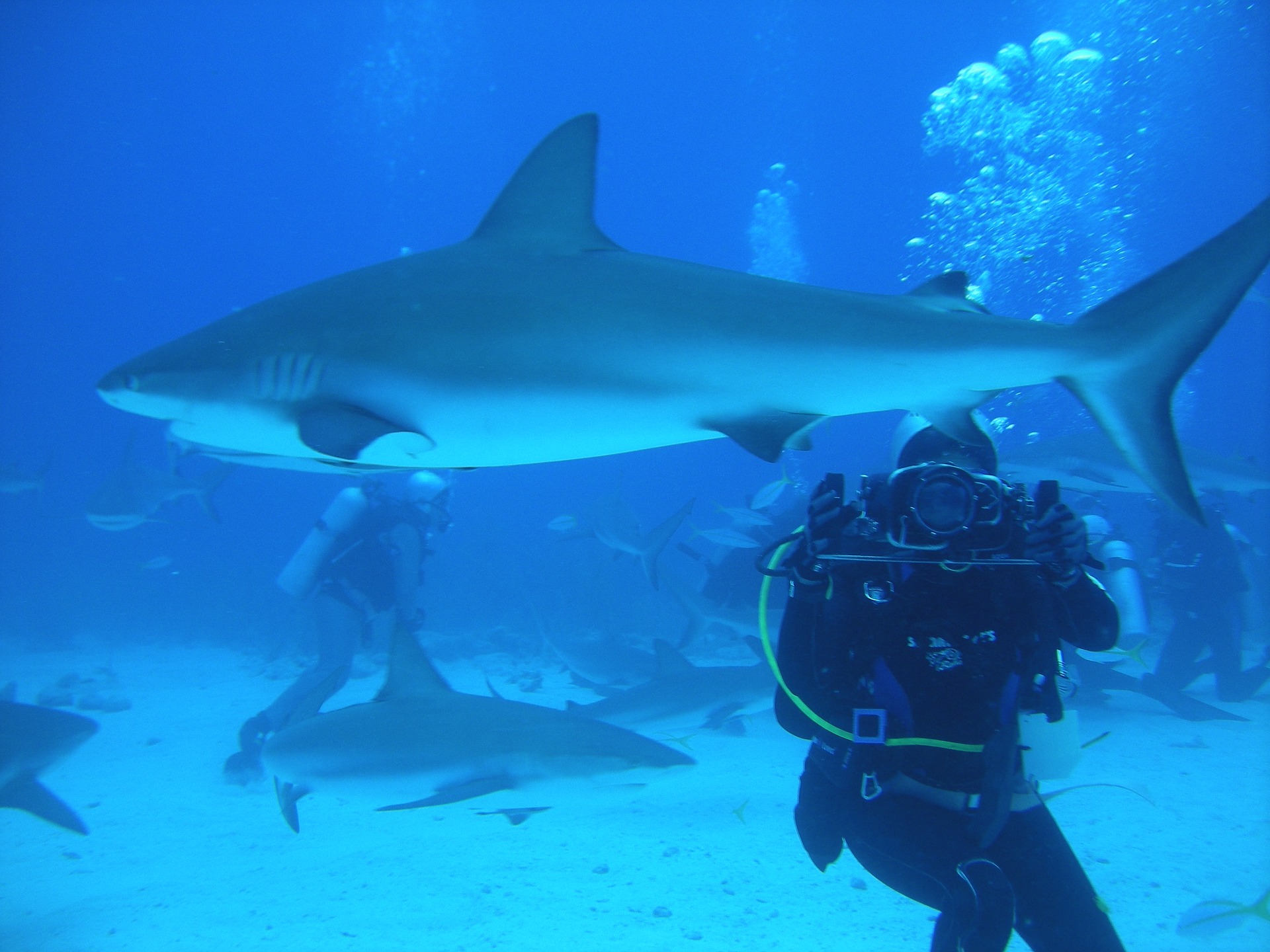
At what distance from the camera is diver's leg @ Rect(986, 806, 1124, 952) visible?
7.84 feet

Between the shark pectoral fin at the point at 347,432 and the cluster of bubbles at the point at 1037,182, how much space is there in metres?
31.7

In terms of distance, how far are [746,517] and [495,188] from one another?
215 feet

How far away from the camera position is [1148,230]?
42562 millimetres

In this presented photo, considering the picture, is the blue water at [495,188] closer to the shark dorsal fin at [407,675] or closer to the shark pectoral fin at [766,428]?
the shark dorsal fin at [407,675]

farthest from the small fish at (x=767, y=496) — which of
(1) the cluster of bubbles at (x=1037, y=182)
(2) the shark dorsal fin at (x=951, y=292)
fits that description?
(1) the cluster of bubbles at (x=1037, y=182)

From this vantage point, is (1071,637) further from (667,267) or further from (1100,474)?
(1100,474)

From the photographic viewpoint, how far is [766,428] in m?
2.10

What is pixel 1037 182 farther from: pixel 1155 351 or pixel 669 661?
pixel 1155 351

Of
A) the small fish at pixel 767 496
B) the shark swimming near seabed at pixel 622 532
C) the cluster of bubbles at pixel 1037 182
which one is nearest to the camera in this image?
the shark swimming near seabed at pixel 622 532

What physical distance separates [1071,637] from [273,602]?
25372mm

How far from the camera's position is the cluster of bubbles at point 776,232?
58.4 m

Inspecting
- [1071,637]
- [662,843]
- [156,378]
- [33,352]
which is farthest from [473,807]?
[33,352]

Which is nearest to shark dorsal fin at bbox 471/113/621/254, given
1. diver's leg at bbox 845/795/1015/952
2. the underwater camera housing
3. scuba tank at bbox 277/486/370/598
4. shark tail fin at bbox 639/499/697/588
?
the underwater camera housing

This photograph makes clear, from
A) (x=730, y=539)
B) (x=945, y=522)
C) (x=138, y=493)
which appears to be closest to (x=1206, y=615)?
(x=730, y=539)
